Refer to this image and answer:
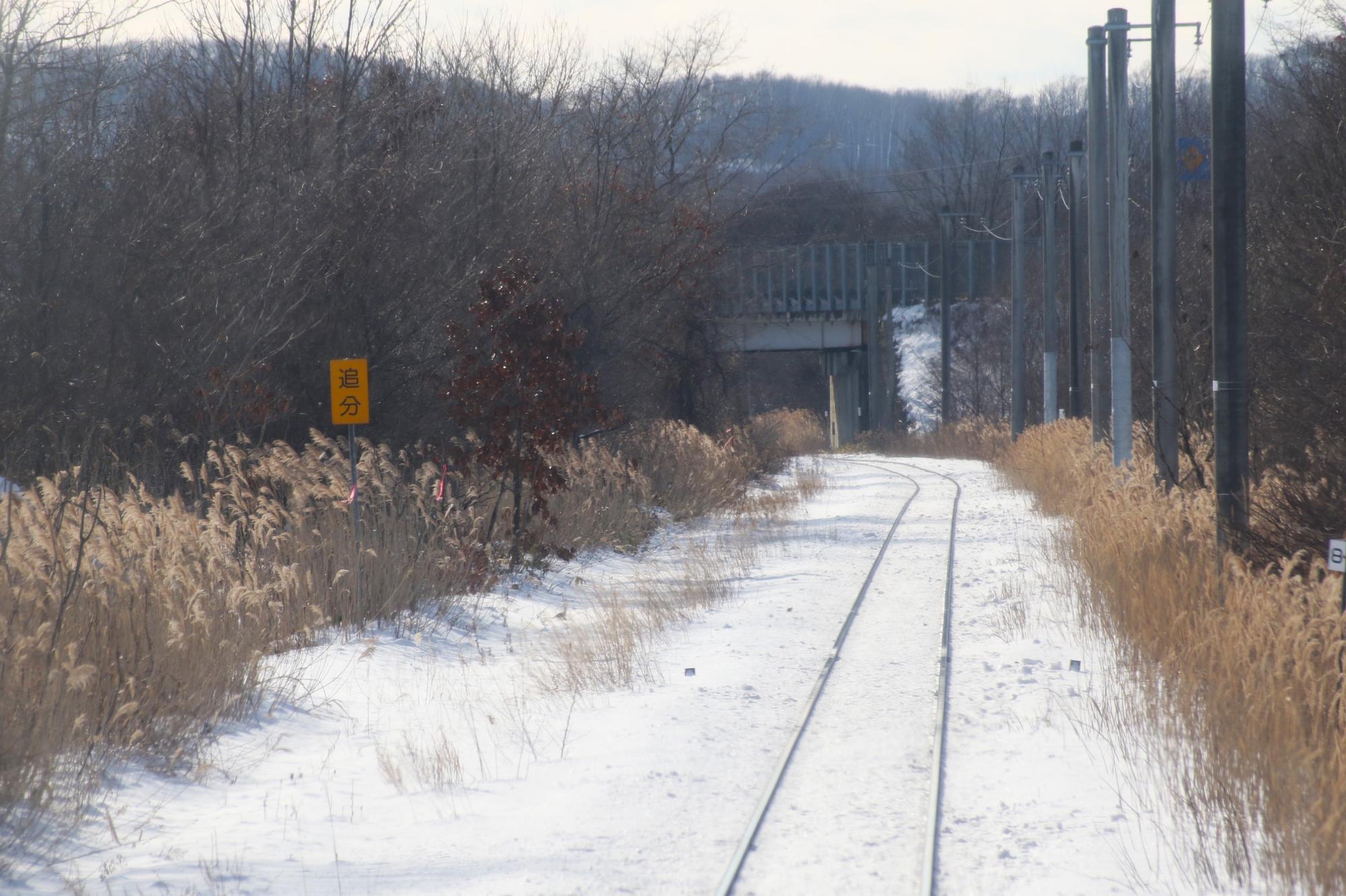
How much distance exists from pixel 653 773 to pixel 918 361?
59.7m

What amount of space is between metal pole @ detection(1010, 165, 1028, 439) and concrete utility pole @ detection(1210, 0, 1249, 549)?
21.6m

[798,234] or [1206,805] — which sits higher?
[798,234]

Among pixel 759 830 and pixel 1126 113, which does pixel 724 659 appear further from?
pixel 1126 113

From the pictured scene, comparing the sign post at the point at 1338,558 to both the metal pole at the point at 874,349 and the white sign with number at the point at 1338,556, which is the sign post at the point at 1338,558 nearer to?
the white sign with number at the point at 1338,556

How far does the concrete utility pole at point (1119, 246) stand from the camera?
16156 millimetres

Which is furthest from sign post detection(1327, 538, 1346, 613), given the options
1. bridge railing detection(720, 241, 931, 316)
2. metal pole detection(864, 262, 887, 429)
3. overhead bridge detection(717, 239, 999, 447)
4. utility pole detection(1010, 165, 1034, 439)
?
metal pole detection(864, 262, 887, 429)

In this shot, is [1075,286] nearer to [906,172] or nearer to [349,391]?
[349,391]

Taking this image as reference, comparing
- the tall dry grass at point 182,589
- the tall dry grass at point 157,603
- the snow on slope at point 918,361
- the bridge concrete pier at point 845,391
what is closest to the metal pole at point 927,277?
the snow on slope at point 918,361

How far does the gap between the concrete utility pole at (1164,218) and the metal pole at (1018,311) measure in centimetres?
1733

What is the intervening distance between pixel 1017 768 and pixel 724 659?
3.20 metres

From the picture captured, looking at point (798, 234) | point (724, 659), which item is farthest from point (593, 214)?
point (798, 234)

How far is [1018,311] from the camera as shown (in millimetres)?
31828

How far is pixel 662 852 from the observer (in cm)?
563

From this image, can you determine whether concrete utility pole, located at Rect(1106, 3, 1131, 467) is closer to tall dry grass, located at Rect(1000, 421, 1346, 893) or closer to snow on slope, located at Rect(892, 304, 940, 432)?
tall dry grass, located at Rect(1000, 421, 1346, 893)
